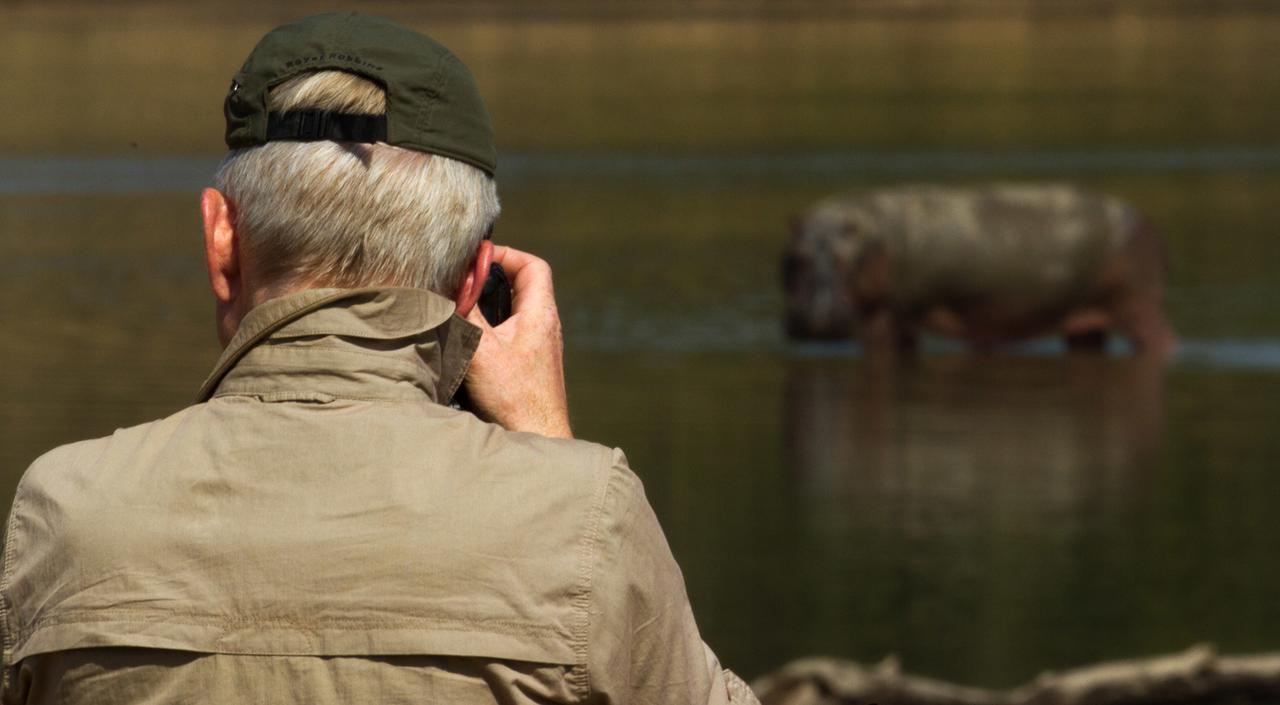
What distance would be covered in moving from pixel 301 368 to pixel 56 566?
0.31 metres

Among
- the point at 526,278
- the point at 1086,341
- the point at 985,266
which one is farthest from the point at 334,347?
the point at 1086,341

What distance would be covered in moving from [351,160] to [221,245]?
216mm

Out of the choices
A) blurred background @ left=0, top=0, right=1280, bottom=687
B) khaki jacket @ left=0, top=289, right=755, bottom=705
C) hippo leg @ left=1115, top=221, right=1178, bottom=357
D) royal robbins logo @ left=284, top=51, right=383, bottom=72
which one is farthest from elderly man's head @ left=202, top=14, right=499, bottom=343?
hippo leg @ left=1115, top=221, right=1178, bottom=357

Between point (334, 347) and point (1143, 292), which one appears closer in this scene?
point (334, 347)

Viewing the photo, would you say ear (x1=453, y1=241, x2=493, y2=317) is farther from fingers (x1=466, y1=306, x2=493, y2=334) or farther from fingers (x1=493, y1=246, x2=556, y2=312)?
fingers (x1=493, y1=246, x2=556, y2=312)

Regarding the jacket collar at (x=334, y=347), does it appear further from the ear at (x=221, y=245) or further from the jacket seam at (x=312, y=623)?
the jacket seam at (x=312, y=623)

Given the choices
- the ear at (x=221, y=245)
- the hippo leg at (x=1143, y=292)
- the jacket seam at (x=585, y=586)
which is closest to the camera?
the jacket seam at (x=585, y=586)

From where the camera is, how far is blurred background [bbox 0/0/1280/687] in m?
9.23

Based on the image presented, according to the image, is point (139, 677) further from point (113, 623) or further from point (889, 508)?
point (889, 508)

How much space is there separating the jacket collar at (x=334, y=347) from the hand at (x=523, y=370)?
9.7 inches

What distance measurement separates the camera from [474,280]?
267 centimetres

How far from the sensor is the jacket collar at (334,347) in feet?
8.02

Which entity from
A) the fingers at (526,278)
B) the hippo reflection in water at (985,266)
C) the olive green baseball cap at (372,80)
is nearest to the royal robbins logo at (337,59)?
the olive green baseball cap at (372,80)

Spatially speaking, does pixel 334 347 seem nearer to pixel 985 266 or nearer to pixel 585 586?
pixel 585 586
